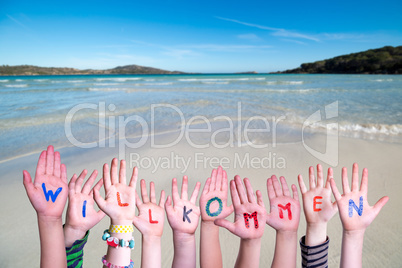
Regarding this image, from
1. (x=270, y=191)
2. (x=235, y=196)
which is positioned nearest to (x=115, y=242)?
(x=235, y=196)

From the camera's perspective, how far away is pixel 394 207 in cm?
254

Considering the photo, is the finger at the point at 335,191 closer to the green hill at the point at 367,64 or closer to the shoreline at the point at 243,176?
the shoreline at the point at 243,176

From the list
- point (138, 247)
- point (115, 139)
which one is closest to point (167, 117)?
point (115, 139)

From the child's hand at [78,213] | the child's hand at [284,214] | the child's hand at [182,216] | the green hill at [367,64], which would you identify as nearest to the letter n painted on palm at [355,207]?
the child's hand at [284,214]

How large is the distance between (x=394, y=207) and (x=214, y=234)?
2148 mm

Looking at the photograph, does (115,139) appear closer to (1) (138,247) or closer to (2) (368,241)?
(1) (138,247)

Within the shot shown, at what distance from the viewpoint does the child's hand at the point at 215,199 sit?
1.64 meters

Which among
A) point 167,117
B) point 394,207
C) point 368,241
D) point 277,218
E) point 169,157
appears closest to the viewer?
point 277,218

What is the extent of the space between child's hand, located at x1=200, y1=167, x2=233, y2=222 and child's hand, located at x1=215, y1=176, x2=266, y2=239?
0.17m

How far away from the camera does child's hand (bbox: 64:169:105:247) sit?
1.54m

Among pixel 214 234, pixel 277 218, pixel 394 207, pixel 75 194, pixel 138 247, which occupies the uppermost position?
pixel 75 194

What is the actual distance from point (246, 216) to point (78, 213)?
3.59 feet

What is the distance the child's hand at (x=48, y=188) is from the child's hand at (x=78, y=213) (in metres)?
0.15

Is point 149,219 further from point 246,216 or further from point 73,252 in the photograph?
point 246,216
